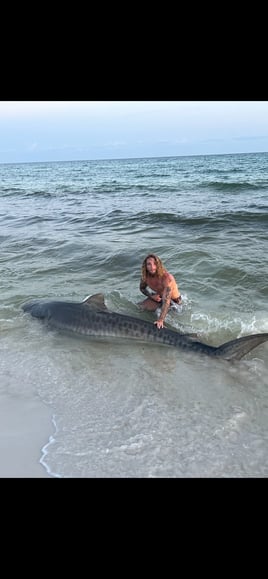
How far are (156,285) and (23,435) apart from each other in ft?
12.0

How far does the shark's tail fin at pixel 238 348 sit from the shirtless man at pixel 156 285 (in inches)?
51.9

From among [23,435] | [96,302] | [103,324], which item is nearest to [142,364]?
[103,324]

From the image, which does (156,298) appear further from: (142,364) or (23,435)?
(23,435)

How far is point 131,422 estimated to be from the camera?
404 cm

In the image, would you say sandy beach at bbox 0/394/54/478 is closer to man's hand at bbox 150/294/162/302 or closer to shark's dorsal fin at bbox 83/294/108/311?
shark's dorsal fin at bbox 83/294/108/311

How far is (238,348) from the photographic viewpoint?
16.8 feet

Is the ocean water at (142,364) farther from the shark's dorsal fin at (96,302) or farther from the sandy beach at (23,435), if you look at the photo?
the shark's dorsal fin at (96,302)

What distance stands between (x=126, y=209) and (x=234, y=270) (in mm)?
10155

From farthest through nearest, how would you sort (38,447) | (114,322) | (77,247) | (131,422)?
(77,247) → (114,322) → (131,422) → (38,447)

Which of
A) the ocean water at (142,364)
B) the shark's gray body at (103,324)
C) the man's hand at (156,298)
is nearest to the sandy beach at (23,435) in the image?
the ocean water at (142,364)
